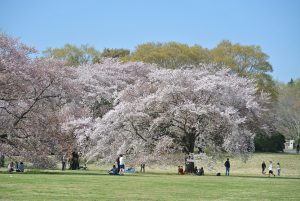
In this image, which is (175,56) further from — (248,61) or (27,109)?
(27,109)

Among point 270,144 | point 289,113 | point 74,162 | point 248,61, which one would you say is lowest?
point 74,162

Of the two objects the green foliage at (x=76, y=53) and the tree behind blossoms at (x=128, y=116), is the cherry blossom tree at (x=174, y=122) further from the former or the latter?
the green foliage at (x=76, y=53)

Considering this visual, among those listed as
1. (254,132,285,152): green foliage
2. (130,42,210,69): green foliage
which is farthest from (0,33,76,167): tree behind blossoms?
(130,42,210,69): green foliage

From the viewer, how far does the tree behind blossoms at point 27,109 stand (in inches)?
1335

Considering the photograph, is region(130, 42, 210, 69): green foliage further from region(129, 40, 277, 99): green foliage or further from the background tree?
the background tree

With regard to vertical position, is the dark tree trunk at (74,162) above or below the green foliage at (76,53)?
below

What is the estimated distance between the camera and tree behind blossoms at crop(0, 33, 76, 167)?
111ft

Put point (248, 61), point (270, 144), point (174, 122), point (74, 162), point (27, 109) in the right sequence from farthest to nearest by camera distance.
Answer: point (248, 61) → point (270, 144) → point (74, 162) → point (174, 122) → point (27, 109)

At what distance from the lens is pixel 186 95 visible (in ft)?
135

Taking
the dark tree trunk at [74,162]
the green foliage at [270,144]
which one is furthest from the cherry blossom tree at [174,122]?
the green foliage at [270,144]

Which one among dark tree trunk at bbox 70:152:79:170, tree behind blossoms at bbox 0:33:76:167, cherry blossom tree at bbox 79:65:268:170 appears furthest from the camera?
dark tree trunk at bbox 70:152:79:170

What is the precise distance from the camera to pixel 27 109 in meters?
34.8

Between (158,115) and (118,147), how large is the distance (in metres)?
3.93

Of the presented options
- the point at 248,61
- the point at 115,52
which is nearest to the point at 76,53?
the point at 115,52
